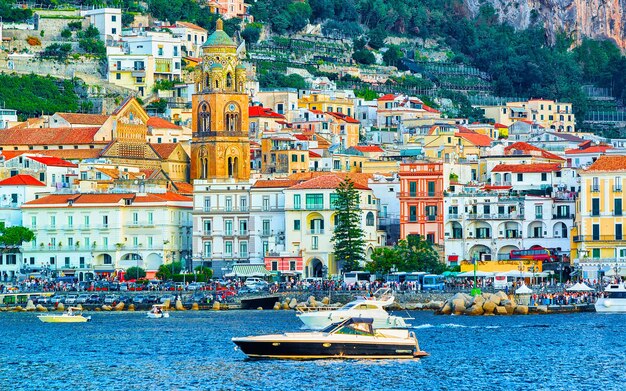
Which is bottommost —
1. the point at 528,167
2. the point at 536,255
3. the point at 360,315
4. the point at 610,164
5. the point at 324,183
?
the point at 360,315

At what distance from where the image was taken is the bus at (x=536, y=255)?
374 feet

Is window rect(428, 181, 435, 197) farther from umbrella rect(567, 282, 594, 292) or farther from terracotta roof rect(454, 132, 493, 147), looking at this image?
terracotta roof rect(454, 132, 493, 147)

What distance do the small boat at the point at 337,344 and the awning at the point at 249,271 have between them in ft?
141

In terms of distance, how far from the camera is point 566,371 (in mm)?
72625

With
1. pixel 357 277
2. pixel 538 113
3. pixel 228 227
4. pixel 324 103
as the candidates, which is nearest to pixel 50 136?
pixel 228 227

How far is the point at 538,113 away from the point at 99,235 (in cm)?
6200

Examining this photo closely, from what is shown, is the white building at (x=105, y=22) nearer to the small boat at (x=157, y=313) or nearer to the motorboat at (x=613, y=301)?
the small boat at (x=157, y=313)

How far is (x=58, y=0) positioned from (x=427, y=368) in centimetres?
10284

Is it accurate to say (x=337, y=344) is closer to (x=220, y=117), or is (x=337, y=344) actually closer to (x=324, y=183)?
(x=324, y=183)

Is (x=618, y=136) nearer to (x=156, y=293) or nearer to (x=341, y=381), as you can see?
(x=156, y=293)

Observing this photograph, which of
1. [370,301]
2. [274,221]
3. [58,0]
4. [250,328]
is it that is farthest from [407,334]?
[58,0]

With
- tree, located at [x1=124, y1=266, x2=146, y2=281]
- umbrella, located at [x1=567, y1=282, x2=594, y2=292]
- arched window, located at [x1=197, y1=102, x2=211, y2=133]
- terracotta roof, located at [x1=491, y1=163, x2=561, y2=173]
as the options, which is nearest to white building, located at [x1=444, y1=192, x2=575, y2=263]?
terracotta roof, located at [x1=491, y1=163, x2=561, y2=173]

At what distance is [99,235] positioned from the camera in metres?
122

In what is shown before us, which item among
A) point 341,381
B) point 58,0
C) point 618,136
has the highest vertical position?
point 58,0
